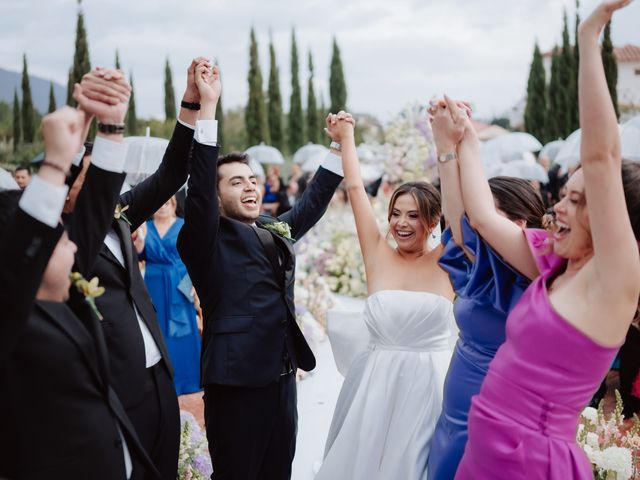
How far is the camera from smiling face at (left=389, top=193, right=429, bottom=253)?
11.2 feet

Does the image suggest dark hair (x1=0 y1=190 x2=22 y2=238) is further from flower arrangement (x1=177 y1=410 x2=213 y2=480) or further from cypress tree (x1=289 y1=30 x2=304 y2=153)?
cypress tree (x1=289 y1=30 x2=304 y2=153)

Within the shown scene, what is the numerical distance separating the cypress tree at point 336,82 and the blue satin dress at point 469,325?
3891cm

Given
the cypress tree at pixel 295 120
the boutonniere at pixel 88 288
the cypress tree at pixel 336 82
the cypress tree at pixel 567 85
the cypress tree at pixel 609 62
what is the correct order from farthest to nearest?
the cypress tree at pixel 336 82 < the cypress tree at pixel 295 120 < the cypress tree at pixel 567 85 < the cypress tree at pixel 609 62 < the boutonniere at pixel 88 288

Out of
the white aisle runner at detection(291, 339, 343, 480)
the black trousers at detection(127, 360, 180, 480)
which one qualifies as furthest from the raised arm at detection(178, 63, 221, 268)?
the white aisle runner at detection(291, 339, 343, 480)

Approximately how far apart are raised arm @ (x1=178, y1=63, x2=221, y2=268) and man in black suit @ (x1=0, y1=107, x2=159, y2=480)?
3.13 ft

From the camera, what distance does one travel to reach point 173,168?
2.89 metres

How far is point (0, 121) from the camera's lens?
2212cm

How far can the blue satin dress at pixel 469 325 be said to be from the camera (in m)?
2.29

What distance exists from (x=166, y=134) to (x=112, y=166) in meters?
27.0

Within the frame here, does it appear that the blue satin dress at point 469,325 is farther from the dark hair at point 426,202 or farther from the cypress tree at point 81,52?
the cypress tree at point 81,52

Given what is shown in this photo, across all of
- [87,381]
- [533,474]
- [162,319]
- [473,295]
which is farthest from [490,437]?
[162,319]

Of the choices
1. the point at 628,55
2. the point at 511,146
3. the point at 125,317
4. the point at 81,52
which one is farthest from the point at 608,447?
the point at 628,55

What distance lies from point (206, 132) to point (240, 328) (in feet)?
3.04

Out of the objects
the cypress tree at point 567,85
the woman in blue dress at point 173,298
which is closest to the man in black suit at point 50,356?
the woman in blue dress at point 173,298
